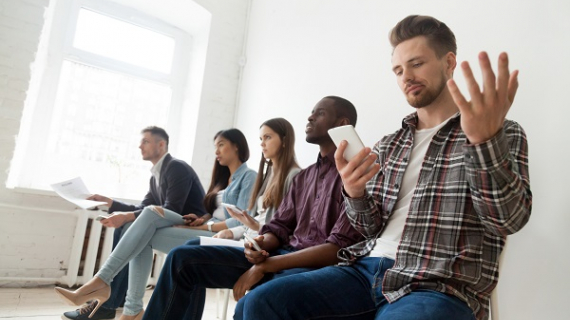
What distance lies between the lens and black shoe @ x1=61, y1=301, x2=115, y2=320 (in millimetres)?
1946

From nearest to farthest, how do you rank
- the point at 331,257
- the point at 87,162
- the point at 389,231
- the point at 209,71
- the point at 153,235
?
1. the point at 389,231
2. the point at 331,257
3. the point at 153,235
4. the point at 87,162
5. the point at 209,71

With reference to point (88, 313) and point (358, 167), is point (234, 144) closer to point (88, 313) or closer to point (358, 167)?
point (88, 313)

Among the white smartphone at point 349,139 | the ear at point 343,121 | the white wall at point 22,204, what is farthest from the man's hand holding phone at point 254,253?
the white wall at point 22,204

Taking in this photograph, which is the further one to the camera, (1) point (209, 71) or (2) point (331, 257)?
(1) point (209, 71)

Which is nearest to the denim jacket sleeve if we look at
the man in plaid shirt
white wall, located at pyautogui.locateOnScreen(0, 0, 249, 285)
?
the man in plaid shirt

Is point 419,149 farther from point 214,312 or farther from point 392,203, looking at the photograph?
point 214,312

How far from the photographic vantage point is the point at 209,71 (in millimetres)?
3631

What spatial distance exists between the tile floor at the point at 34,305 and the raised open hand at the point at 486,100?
2063 mm

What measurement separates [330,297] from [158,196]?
199 centimetres

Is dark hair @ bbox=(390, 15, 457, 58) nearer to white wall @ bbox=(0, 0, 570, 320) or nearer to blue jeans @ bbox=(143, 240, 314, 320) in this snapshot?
white wall @ bbox=(0, 0, 570, 320)

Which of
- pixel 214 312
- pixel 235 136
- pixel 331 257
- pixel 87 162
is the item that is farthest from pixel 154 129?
pixel 331 257

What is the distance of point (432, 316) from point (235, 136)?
1.91 m

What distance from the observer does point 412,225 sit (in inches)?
36.4

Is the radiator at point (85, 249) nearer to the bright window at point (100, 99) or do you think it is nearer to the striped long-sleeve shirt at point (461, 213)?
the bright window at point (100, 99)
